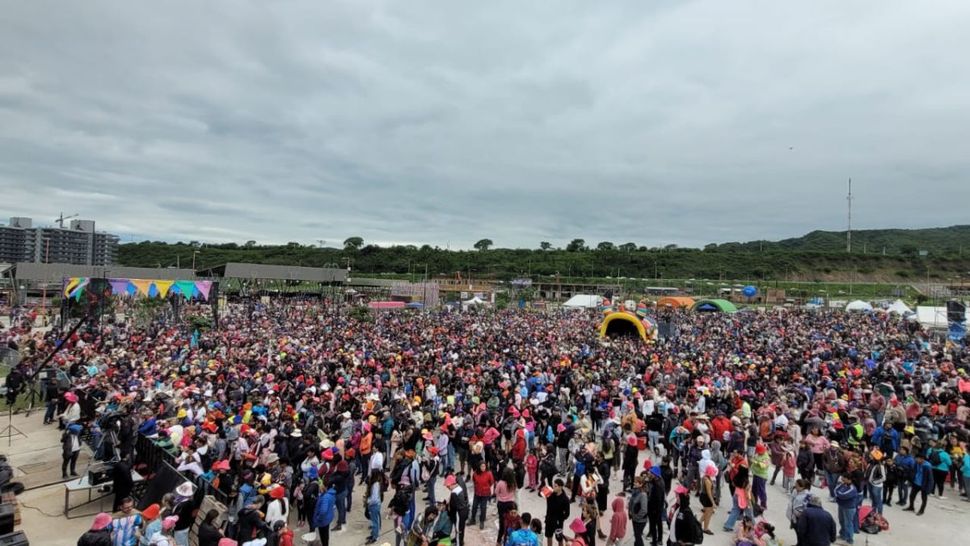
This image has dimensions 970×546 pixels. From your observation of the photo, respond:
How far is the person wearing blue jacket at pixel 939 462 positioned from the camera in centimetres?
945

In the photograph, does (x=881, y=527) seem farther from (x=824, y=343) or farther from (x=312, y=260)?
(x=312, y=260)

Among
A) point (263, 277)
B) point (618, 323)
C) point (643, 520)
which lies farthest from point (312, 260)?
point (643, 520)

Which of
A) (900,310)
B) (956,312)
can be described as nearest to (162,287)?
(956,312)

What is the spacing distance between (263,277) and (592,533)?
66.4 m

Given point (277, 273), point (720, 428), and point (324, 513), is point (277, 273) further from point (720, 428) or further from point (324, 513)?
point (720, 428)

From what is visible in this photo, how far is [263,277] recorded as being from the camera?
216 ft

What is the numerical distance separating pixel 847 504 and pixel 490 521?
5.73 metres

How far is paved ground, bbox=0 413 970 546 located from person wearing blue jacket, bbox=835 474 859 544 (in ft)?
1.15

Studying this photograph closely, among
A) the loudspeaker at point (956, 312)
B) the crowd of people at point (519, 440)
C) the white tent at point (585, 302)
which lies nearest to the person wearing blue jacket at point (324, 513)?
the crowd of people at point (519, 440)

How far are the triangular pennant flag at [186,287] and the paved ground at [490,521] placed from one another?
16.6 metres

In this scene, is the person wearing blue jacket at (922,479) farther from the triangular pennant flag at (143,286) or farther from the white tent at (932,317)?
the triangular pennant flag at (143,286)

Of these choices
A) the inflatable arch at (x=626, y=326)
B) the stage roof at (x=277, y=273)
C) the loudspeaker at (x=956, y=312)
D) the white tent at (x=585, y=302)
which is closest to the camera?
the loudspeaker at (x=956, y=312)

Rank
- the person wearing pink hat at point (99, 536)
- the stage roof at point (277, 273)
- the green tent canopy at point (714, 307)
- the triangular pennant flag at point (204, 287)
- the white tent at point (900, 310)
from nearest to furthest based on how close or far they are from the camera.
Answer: the person wearing pink hat at point (99, 536) → the triangular pennant flag at point (204, 287) → the white tent at point (900, 310) → the green tent canopy at point (714, 307) → the stage roof at point (277, 273)

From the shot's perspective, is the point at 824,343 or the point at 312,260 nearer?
the point at 824,343
